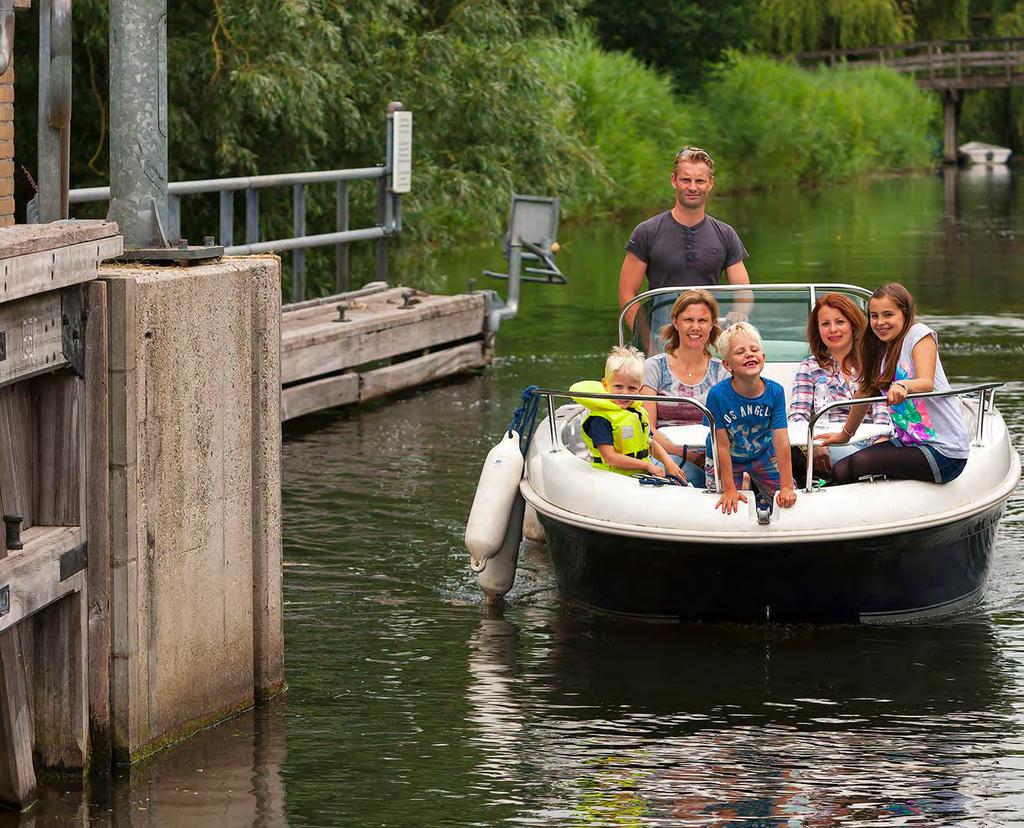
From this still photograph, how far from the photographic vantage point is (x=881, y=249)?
3044 centimetres

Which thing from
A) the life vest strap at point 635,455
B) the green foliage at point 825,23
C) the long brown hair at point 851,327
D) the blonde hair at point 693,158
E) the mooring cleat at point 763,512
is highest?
the green foliage at point 825,23

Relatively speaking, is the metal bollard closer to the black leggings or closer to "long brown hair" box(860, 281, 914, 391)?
the black leggings

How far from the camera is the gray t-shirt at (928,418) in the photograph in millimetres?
8859

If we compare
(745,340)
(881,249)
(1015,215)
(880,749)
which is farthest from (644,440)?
(1015,215)

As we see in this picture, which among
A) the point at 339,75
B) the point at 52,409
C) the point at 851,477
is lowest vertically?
the point at 851,477

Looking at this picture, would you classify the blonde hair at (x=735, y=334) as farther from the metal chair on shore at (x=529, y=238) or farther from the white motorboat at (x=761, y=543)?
the metal chair on shore at (x=529, y=238)

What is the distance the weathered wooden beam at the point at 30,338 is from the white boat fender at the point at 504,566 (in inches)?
129

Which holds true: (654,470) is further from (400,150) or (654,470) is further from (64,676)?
(400,150)

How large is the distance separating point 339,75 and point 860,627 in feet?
38.5

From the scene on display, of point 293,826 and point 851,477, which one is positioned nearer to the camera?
point 293,826

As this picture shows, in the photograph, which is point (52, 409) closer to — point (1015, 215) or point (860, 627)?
point (860, 627)

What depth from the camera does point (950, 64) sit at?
206 ft

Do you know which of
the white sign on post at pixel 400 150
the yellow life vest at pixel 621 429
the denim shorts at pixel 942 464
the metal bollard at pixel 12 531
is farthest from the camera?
the white sign on post at pixel 400 150

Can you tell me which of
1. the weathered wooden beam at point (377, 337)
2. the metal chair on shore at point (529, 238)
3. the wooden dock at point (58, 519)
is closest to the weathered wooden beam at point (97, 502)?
the wooden dock at point (58, 519)
